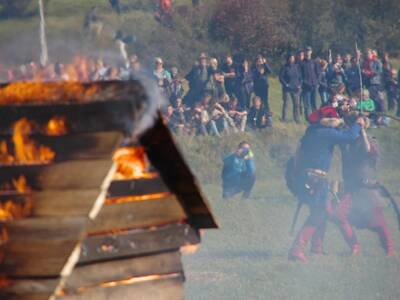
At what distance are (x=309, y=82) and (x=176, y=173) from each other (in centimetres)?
1732

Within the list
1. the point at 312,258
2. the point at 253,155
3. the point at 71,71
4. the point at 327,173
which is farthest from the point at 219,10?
the point at 71,71

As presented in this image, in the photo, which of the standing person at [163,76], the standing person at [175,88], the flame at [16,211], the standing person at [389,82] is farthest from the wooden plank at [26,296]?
the standing person at [389,82]

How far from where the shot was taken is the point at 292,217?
61.4 feet

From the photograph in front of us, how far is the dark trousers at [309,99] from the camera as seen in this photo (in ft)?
72.2

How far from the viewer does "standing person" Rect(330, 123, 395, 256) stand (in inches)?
682

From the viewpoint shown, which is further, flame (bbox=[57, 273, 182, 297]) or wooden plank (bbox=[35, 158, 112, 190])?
flame (bbox=[57, 273, 182, 297])

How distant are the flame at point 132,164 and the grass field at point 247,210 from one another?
6893mm

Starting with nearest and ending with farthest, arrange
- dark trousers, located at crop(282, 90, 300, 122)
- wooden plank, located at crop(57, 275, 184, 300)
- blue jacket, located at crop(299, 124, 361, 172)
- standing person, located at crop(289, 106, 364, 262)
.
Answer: wooden plank, located at crop(57, 275, 184, 300) → standing person, located at crop(289, 106, 364, 262) → blue jacket, located at crop(299, 124, 361, 172) → dark trousers, located at crop(282, 90, 300, 122)

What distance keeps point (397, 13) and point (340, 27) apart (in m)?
2.64

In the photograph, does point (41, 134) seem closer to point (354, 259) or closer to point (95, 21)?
point (354, 259)

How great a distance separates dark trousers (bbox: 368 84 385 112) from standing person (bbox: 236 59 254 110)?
2.66 metres

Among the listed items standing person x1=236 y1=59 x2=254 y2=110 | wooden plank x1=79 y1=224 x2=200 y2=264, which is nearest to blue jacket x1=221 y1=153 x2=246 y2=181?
standing person x1=236 y1=59 x2=254 y2=110

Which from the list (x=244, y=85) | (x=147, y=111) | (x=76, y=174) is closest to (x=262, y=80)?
(x=244, y=85)

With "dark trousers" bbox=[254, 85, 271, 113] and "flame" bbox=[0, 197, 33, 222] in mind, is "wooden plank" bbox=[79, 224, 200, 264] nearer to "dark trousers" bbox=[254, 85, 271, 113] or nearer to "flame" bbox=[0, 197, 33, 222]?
"flame" bbox=[0, 197, 33, 222]
